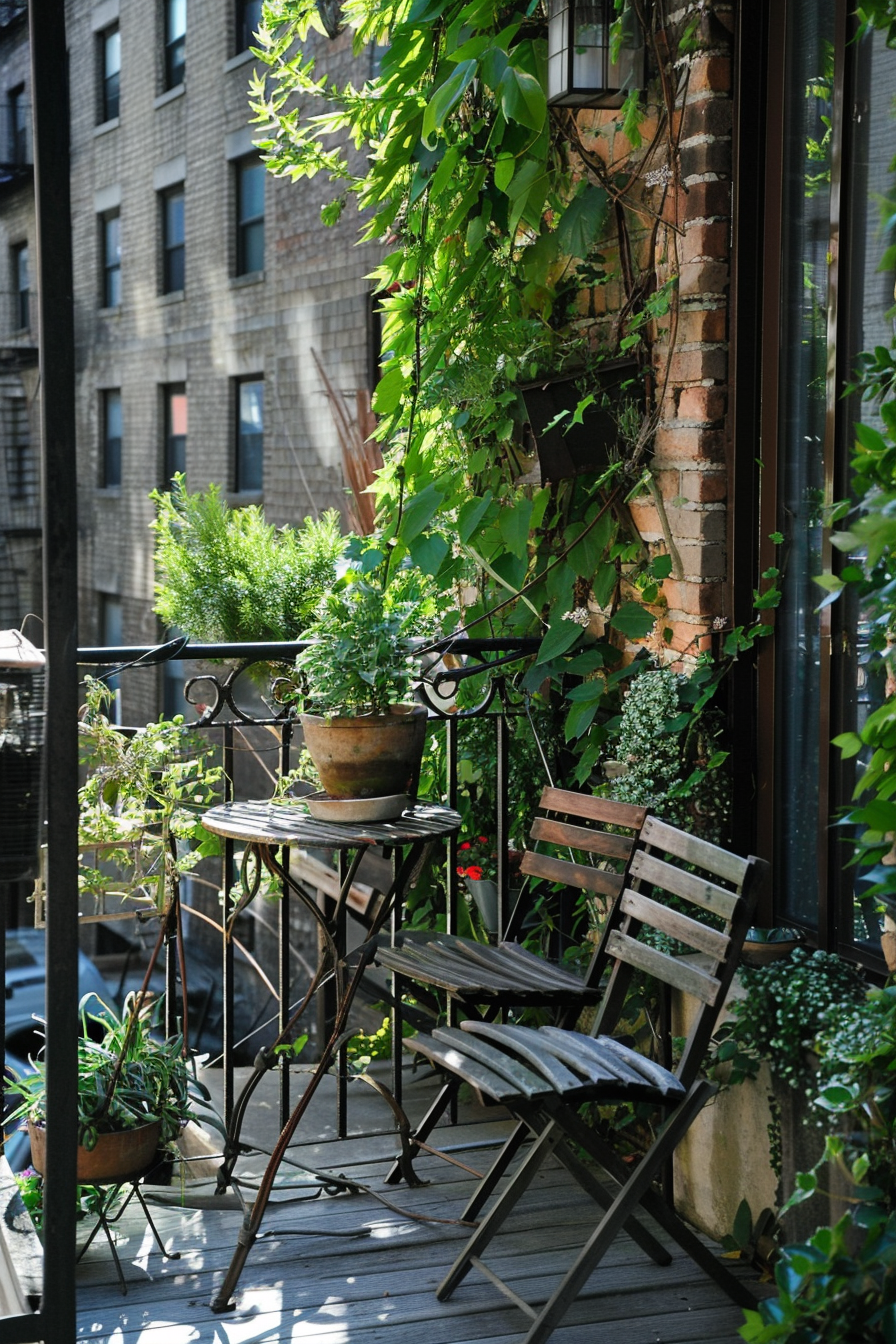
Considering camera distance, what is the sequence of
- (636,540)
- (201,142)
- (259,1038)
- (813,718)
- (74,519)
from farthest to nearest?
1. (201,142)
2. (259,1038)
3. (636,540)
4. (813,718)
5. (74,519)

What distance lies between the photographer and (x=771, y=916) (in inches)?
128

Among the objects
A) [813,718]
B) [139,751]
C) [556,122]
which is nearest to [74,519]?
[139,751]

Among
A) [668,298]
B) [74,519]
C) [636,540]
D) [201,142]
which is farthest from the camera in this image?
[201,142]

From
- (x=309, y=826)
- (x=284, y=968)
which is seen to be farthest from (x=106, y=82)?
(x=309, y=826)

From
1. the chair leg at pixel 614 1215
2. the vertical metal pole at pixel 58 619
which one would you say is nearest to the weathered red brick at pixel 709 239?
the vertical metal pole at pixel 58 619

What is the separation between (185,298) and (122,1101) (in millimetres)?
12281

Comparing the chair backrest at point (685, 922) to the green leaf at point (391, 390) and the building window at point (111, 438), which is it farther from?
the building window at point (111, 438)

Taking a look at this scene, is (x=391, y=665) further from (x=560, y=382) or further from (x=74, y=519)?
(x=74, y=519)

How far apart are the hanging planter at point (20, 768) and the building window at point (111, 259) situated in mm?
14760

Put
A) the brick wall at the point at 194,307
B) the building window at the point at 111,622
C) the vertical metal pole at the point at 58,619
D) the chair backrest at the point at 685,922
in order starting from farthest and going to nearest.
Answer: the building window at the point at 111,622
the brick wall at the point at 194,307
the chair backrest at the point at 685,922
the vertical metal pole at the point at 58,619

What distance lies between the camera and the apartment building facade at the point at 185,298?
11.6 meters

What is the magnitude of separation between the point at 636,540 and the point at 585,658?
344mm

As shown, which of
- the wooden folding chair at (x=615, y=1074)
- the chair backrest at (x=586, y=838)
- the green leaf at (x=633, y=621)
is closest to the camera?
the wooden folding chair at (x=615, y=1074)

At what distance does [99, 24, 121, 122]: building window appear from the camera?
51.7ft
